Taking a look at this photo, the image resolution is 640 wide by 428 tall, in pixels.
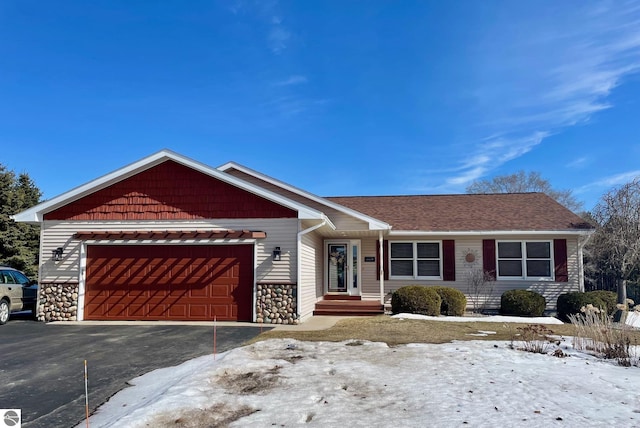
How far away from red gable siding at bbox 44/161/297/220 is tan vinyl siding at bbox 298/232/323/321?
5.39 feet

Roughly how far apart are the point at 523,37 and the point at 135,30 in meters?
12.0

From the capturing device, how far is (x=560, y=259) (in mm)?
15500

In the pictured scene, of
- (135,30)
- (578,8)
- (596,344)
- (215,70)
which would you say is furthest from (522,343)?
(135,30)

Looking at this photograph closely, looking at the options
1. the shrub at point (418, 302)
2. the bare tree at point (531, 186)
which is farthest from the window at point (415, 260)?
the bare tree at point (531, 186)

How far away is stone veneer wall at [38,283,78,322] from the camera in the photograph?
480 inches

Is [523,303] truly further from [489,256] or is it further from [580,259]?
[580,259]

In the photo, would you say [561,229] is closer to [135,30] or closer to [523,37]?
[523,37]

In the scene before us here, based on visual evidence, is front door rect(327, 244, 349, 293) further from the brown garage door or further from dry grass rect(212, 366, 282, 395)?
dry grass rect(212, 366, 282, 395)

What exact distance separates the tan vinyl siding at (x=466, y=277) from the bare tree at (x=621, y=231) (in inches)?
110

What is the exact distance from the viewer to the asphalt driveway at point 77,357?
16.2 ft

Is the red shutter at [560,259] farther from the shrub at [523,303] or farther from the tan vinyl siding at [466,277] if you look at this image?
the shrub at [523,303]

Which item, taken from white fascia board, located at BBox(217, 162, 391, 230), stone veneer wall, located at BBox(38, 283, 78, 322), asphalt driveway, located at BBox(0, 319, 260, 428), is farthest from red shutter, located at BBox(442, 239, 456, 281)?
stone veneer wall, located at BBox(38, 283, 78, 322)

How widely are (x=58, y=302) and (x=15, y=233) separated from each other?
14.2m

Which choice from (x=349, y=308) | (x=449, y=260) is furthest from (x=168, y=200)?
(x=449, y=260)
